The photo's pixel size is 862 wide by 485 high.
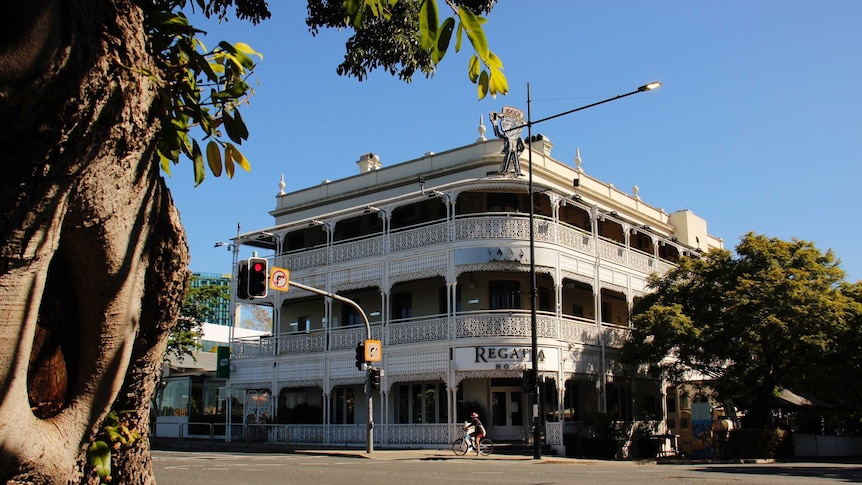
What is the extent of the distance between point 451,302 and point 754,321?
10902 mm

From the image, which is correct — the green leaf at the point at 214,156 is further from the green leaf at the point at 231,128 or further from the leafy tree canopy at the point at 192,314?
the leafy tree canopy at the point at 192,314

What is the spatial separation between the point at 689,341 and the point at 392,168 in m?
14.1

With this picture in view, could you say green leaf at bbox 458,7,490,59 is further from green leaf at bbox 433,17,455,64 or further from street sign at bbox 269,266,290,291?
street sign at bbox 269,266,290,291

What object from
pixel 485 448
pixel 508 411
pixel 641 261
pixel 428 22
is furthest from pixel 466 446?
pixel 428 22

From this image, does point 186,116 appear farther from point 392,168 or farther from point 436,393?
point 392,168

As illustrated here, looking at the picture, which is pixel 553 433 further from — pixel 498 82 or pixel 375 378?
pixel 498 82

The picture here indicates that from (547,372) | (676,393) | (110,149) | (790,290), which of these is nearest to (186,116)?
(110,149)

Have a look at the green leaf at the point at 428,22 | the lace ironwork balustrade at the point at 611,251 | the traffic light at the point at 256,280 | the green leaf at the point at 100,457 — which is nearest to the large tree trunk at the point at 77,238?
the green leaf at the point at 100,457

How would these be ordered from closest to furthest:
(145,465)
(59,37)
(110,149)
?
(59,37) < (110,149) < (145,465)

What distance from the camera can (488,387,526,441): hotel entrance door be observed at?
3036 cm

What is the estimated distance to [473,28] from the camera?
9.89 feet

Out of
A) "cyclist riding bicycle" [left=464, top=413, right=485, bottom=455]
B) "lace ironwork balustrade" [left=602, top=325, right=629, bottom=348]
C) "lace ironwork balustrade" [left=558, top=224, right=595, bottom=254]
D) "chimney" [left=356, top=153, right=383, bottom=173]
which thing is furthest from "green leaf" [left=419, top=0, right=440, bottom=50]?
"chimney" [left=356, top=153, right=383, bottom=173]

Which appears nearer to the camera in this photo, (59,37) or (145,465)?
(59,37)

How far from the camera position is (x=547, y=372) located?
93.2 ft
